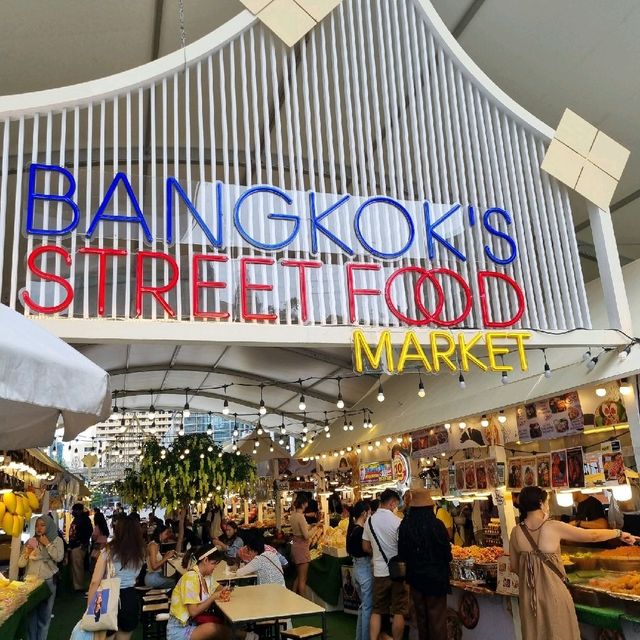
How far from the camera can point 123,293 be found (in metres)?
5.55

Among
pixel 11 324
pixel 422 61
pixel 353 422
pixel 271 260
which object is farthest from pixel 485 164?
pixel 353 422

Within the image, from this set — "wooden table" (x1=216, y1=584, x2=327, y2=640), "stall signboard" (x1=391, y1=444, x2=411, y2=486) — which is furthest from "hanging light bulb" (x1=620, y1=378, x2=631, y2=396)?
"stall signboard" (x1=391, y1=444, x2=411, y2=486)

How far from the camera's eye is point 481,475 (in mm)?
9570

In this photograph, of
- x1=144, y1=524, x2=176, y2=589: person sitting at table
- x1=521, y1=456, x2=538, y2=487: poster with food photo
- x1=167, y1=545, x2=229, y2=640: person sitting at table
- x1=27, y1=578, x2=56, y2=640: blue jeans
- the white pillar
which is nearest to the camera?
x1=167, y1=545, x2=229, y2=640: person sitting at table

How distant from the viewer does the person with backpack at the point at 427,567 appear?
6.51 m

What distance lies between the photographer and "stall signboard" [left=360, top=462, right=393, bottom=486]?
1310 centimetres

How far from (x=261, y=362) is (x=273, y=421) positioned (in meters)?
11.1

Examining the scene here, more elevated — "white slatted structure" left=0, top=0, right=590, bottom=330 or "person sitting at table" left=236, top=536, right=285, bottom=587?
"white slatted structure" left=0, top=0, right=590, bottom=330

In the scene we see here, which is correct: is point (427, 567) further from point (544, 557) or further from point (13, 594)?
point (13, 594)

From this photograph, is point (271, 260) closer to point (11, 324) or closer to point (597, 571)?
point (11, 324)

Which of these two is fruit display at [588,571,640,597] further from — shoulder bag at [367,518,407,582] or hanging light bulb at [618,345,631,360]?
hanging light bulb at [618,345,631,360]

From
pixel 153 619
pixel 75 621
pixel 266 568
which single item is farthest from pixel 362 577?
pixel 75 621

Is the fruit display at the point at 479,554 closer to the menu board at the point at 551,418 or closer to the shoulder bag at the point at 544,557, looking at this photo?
the menu board at the point at 551,418

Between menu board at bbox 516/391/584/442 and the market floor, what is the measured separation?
3.80m
